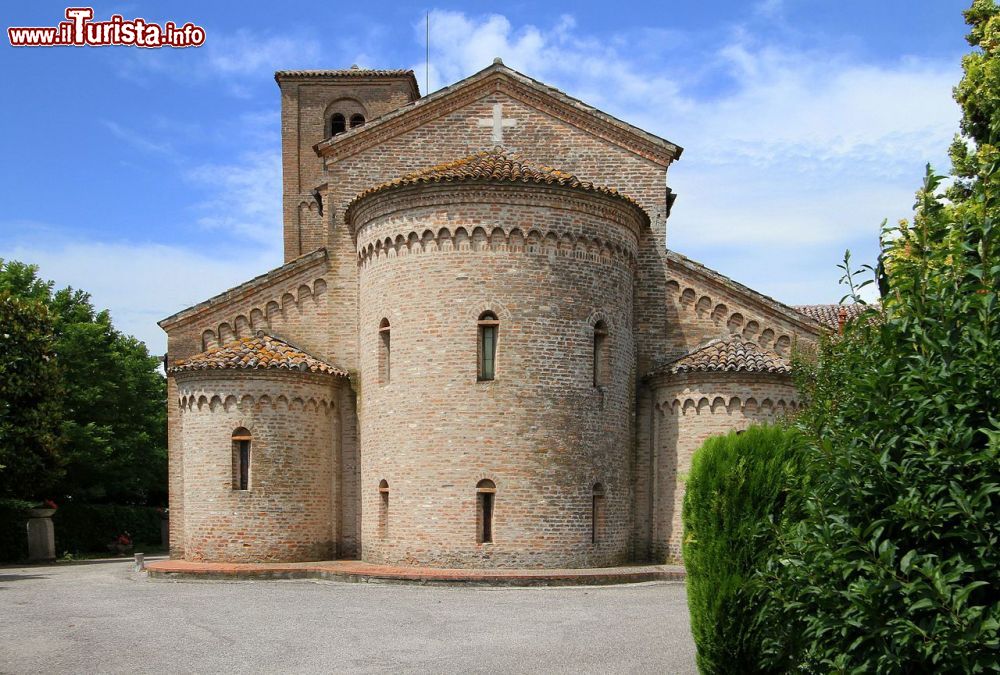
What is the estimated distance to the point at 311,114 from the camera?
1515 inches

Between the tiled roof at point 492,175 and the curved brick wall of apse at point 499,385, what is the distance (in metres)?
0.19

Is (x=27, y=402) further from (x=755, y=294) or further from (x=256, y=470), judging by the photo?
(x=755, y=294)

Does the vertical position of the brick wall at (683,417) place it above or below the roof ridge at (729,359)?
below

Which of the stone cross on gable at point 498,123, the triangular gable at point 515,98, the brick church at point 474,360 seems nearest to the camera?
the brick church at point 474,360

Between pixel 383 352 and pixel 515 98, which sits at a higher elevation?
pixel 515 98

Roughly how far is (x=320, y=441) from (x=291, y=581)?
12.0ft

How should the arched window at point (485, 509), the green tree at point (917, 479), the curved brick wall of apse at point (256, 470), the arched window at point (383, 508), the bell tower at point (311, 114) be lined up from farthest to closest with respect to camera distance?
the bell tower at point (311, 114)
the curved brick wall of apse at point (256, 470)
the arched window at point (383, 508)
the arched window at point (485, 509)
the green tree at point (917, 479)

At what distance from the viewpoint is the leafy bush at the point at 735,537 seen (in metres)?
9.30

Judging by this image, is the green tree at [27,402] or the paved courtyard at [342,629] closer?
the paved courtyard at [342,629]

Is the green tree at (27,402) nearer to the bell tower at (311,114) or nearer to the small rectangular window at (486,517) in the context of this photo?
the bell tower at (311,114)

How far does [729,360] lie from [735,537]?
40.0 feet

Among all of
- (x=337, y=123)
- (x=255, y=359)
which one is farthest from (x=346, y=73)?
(x=255, y=359)

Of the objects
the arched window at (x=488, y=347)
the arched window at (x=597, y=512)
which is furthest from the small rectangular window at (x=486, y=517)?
the arched window at (x=488, y=347)

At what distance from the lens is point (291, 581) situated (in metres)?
19.5
